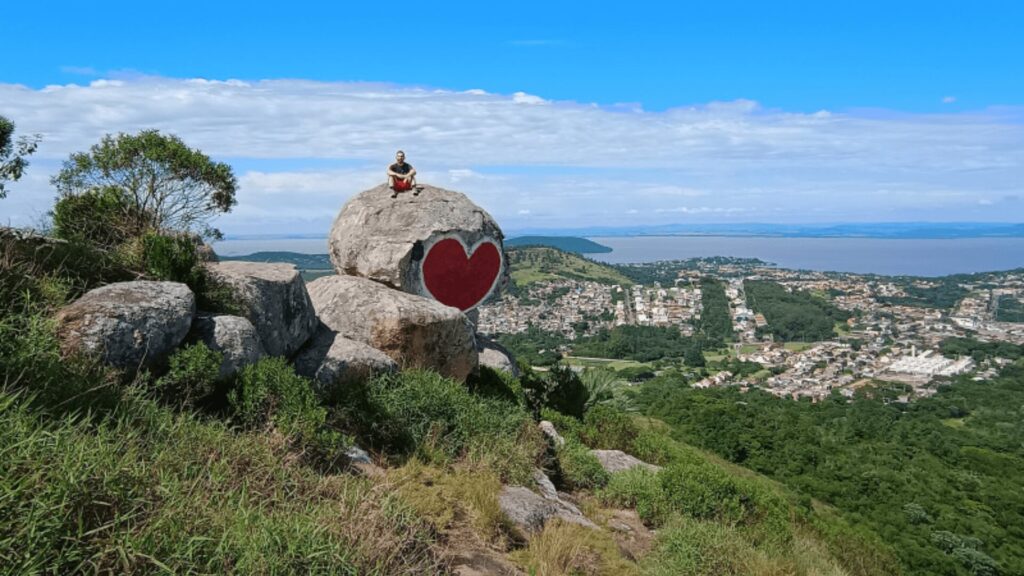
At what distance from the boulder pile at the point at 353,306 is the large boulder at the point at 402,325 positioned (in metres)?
0.02

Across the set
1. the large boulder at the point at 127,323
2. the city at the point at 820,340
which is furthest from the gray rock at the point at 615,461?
the city at the point at 820,340

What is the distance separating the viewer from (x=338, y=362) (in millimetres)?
7895

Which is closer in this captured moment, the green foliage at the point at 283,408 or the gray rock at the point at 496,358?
the green foliage at the point at 283,408

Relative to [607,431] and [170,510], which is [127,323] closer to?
[170,510]

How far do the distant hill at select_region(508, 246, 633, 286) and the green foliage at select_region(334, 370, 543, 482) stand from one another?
67.1 m

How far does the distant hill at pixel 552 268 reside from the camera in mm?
79938

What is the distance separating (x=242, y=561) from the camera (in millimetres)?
3100

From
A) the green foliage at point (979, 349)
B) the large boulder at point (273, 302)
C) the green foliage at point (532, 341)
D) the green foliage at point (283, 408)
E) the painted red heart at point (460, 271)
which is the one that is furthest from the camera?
the green foliage at point (979, 349)

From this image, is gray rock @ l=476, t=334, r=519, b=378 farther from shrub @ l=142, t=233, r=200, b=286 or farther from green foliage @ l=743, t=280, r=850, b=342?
green foliage @ l=743, t=280, r=850, b=342

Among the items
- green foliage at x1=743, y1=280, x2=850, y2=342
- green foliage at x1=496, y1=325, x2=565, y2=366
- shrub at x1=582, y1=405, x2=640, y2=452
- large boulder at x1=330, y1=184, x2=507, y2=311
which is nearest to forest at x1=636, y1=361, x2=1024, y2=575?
shrub at x1=582, y1=405, x2=640, y2=452

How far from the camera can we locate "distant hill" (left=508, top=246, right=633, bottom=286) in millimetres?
79938

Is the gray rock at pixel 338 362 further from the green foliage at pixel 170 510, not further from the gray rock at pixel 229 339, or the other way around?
the green foliage at pixel 170 510

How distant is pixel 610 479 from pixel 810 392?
4036cm

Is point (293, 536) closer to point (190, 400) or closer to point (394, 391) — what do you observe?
point (190, 400)
